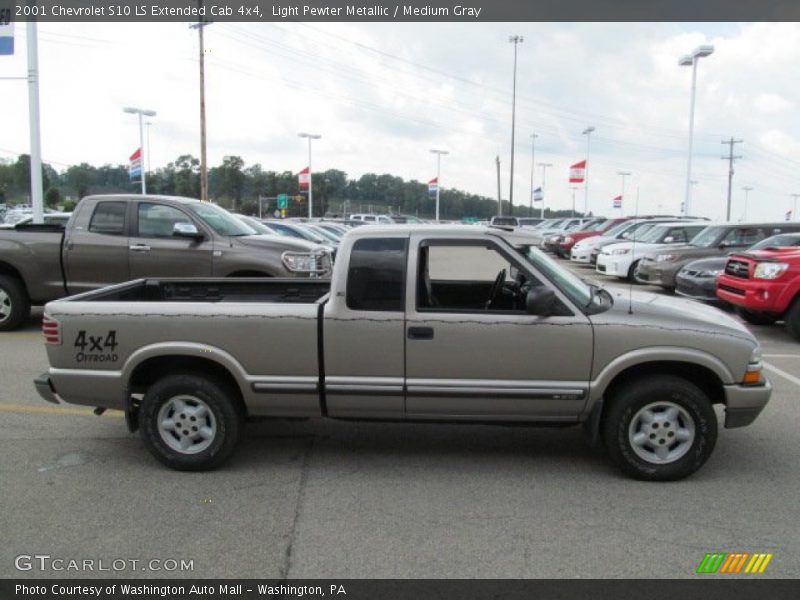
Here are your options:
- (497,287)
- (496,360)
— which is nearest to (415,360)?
(496,360)

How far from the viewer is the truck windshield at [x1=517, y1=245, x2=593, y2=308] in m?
4.63

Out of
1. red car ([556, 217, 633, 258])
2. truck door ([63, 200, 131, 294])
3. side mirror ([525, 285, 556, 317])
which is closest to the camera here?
side mirror ([525, 285, 556, 317])

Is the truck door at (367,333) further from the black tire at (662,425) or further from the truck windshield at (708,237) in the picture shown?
the truck windshield at (708,237)

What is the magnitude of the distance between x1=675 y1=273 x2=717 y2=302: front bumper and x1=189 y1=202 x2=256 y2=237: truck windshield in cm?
794

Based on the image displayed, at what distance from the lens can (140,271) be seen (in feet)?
31.2

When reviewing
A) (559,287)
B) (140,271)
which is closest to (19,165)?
A: (140,271)

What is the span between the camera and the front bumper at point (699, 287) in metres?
12.1

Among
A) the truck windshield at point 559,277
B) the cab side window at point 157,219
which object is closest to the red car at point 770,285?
the truck windshield at point 559,277

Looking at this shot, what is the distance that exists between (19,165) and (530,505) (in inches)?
4321

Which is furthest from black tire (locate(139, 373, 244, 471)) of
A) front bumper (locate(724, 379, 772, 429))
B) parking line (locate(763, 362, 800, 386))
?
parking line (locate(763, 362, 800, 386))

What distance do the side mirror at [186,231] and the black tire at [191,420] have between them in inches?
196

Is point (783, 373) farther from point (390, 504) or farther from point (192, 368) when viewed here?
point (192, 368)

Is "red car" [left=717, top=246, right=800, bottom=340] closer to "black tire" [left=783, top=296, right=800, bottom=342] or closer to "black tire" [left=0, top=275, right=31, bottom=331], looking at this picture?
"black tire" [left=783, top=296, right=800, bottom=342]
